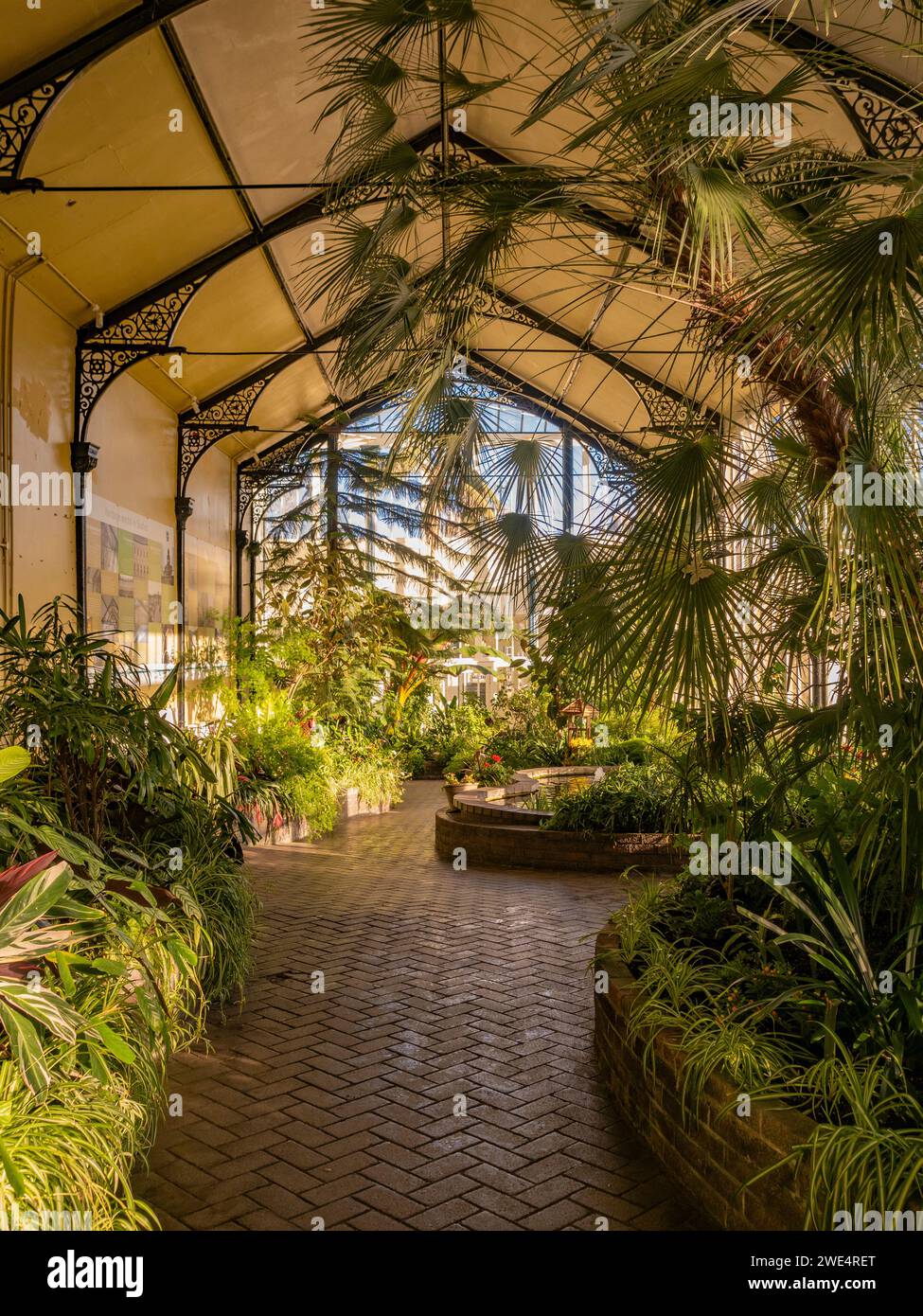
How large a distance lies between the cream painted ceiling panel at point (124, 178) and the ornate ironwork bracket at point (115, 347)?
0.78 feet

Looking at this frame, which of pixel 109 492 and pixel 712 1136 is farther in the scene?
pixel 109 492

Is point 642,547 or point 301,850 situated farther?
point 301,850

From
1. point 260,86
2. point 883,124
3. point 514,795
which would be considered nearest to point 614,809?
point 514,795

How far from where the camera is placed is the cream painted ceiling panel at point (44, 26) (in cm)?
515

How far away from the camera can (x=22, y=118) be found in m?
5.45

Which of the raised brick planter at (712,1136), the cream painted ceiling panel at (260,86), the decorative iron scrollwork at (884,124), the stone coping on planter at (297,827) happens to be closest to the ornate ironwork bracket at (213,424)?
the cream painted ceiling panel at (260,86)

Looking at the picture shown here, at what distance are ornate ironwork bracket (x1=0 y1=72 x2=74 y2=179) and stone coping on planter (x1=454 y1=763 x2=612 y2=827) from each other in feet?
19.1

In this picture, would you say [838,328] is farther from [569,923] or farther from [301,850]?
[301,850]

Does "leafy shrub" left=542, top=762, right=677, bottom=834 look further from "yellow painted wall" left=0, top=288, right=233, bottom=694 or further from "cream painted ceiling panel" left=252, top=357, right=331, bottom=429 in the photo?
"cream painted ceiling panel" left=252, top=357, right=331, bottom=429

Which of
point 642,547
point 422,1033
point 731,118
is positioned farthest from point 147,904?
point 731,118

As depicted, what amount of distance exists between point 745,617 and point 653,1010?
138 cm

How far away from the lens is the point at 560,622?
12.6ft

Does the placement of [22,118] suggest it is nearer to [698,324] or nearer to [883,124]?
[698,324]

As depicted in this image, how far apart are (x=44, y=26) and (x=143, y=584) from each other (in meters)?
5.10
